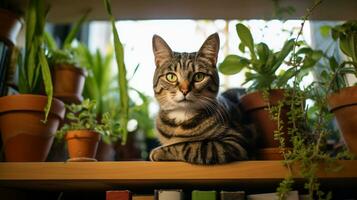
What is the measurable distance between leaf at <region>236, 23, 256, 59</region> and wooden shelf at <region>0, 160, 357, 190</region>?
12.7 inches

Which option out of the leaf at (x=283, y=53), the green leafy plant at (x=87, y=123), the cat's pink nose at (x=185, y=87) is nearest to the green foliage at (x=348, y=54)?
the leaf at (x=283, y=53)

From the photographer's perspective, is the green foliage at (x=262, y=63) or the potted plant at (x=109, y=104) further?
the potted plant at (x=109, y=104)

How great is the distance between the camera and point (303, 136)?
0.79 metres

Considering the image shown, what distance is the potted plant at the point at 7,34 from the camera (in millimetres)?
981

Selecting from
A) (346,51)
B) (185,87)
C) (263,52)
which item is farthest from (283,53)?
(185,87)

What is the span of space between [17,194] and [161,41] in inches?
24.3

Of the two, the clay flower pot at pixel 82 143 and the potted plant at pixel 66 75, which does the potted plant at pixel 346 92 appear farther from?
the potted plant at pixel 66 75

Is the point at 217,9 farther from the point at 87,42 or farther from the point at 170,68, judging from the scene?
the point at 87,42

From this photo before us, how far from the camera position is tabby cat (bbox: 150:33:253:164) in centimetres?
77

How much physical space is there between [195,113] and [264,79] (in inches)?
8.5

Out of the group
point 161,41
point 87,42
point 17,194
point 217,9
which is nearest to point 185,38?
point 217,9

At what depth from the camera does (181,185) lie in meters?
0.85

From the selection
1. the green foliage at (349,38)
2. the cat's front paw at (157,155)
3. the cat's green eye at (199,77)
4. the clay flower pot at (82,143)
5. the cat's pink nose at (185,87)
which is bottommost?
the cat's front paw at (157,155)

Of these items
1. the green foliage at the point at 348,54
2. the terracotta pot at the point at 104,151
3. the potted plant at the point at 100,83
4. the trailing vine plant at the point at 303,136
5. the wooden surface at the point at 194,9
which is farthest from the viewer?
the potted plant at the point at 100,83
